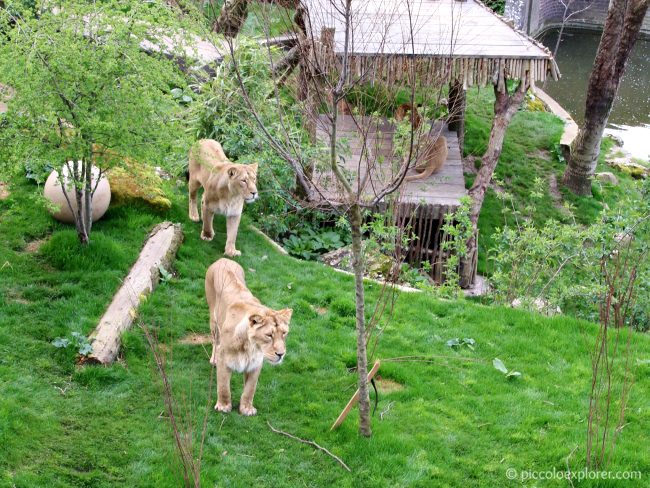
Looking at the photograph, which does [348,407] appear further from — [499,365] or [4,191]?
[4,191]

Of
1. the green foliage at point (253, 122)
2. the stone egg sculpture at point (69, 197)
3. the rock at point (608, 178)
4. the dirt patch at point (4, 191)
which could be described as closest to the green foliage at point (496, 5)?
the rock at point (608, 178)

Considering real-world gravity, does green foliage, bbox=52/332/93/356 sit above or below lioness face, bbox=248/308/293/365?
below

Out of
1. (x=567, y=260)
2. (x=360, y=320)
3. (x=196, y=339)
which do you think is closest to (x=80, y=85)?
(x=196, y=339)

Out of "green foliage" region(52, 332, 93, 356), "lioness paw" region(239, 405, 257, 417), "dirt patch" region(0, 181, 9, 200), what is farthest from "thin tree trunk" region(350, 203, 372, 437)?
"dirt patch" region(0, 181, 9, 200)

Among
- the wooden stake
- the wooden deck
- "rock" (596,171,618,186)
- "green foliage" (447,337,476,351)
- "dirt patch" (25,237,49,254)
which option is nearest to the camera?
the wooden stake

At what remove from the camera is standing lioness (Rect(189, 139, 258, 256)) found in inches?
399

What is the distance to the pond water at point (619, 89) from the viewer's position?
74.9 feet

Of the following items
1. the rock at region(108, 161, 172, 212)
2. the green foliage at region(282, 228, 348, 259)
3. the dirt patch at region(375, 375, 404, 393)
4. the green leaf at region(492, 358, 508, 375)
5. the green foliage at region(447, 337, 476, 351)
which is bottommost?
the green foliage at region(282, 228, 348, 259)

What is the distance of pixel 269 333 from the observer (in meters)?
6.91

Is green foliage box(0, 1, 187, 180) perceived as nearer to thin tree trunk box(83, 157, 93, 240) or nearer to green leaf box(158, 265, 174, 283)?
thin tree trunk box(83, 157, 93, 240)

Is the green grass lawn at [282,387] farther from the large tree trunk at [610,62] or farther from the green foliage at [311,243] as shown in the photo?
the large tree trunk at [610,62]

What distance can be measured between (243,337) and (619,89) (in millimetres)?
22879

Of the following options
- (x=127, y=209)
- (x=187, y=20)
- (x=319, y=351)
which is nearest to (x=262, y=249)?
(x=127, y=209)

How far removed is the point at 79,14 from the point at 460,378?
577cm
